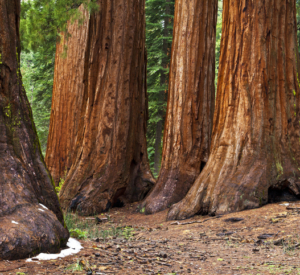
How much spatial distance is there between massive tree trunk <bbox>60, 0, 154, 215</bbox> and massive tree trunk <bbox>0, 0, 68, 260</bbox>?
4.07 meters

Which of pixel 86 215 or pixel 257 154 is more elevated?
pixel 257 154

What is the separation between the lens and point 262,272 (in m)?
3.25

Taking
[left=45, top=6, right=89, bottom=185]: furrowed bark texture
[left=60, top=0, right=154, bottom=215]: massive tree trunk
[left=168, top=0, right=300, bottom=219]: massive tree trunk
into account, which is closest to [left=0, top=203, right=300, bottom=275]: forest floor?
[left=168, top=0, right=300, bottom=219]: massive tree trunk

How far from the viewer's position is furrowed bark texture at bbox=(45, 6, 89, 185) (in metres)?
10.7

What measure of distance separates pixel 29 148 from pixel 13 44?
116 centimetres

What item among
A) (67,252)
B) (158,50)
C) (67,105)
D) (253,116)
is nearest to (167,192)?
(253,116)

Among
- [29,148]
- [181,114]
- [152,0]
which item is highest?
[152,0]

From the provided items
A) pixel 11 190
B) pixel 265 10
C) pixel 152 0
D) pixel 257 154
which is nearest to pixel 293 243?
pixel 257 154

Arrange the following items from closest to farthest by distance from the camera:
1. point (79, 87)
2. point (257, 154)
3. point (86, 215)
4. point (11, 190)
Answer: point (11, 190) < point (257, 154) < point (86, 215) < point (79, 87)

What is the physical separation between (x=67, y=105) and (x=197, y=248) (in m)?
7.54

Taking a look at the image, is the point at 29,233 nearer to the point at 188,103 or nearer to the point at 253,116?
the point at 253,116

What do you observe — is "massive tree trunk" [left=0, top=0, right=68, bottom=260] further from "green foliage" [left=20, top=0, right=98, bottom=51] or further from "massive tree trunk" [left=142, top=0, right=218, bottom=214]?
"massive tree trunk" [left=142, top=0, right=218, bottom=214]

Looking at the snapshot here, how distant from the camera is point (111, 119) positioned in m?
8.12

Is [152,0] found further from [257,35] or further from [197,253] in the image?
[197,253]
